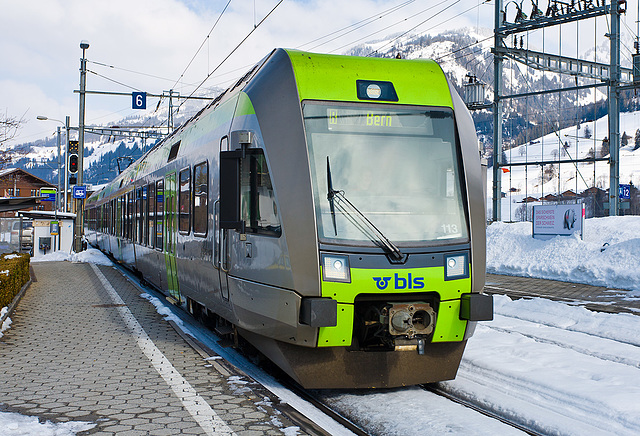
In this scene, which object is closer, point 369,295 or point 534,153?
point 369,295

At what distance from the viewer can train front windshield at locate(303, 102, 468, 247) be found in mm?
5844

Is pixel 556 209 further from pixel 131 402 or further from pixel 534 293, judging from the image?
pixel 131 402

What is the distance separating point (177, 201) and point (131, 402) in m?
4.82

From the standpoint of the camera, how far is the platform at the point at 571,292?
1279 cm

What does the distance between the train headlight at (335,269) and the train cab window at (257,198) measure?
534 mm

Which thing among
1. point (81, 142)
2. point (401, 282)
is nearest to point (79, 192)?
point (81, 142)

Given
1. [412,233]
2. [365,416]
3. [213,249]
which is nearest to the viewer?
[365,416]

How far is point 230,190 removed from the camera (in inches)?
249

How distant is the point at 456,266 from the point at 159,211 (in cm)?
715

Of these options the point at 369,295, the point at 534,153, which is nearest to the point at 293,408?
the point at 369,295

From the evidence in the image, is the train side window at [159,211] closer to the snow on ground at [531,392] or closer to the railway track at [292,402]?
the railway track at [292,402]

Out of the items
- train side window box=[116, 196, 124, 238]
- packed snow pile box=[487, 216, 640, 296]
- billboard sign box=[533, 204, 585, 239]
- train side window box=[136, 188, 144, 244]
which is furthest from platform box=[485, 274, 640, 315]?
train side window box=[116, 196, 124, 238]

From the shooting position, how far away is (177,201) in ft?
33.3

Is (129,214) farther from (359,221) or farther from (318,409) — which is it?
(318,409)
